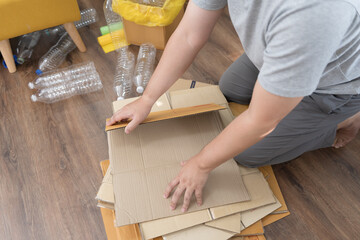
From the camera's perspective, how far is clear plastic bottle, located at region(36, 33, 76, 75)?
4.91 ft

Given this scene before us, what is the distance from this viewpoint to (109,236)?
101 centimetres

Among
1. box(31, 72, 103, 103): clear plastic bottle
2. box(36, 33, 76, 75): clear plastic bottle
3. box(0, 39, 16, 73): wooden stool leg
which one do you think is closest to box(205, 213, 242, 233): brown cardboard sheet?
box(31, 72, 103, 103): clear plastic bottle

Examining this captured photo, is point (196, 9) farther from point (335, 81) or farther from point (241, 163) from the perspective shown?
point (241, 163)

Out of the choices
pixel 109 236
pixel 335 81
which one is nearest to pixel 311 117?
pixel 335 81

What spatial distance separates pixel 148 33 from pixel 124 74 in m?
0.26

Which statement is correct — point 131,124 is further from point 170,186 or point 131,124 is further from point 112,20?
point 112,20

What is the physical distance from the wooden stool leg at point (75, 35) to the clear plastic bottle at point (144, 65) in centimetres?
34

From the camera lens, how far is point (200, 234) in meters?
0.89

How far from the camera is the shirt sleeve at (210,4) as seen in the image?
74 centimetres

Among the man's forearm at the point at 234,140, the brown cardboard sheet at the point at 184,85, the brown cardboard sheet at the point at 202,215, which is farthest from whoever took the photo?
the brown cardboard sheet at the point at 184,85

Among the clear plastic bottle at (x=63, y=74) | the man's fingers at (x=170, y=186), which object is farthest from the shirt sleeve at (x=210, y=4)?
the clear plastic bottle at (x=63, y=74)

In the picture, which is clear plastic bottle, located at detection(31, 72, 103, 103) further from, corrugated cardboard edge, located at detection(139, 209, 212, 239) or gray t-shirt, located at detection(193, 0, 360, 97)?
gray t-shirt, located at detection(193, 0, 360, 97)

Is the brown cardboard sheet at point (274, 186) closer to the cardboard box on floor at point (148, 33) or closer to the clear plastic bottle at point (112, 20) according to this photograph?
the cardboard box on floor at point (148, 33)

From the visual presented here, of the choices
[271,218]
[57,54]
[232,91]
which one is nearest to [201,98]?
[232,91]
